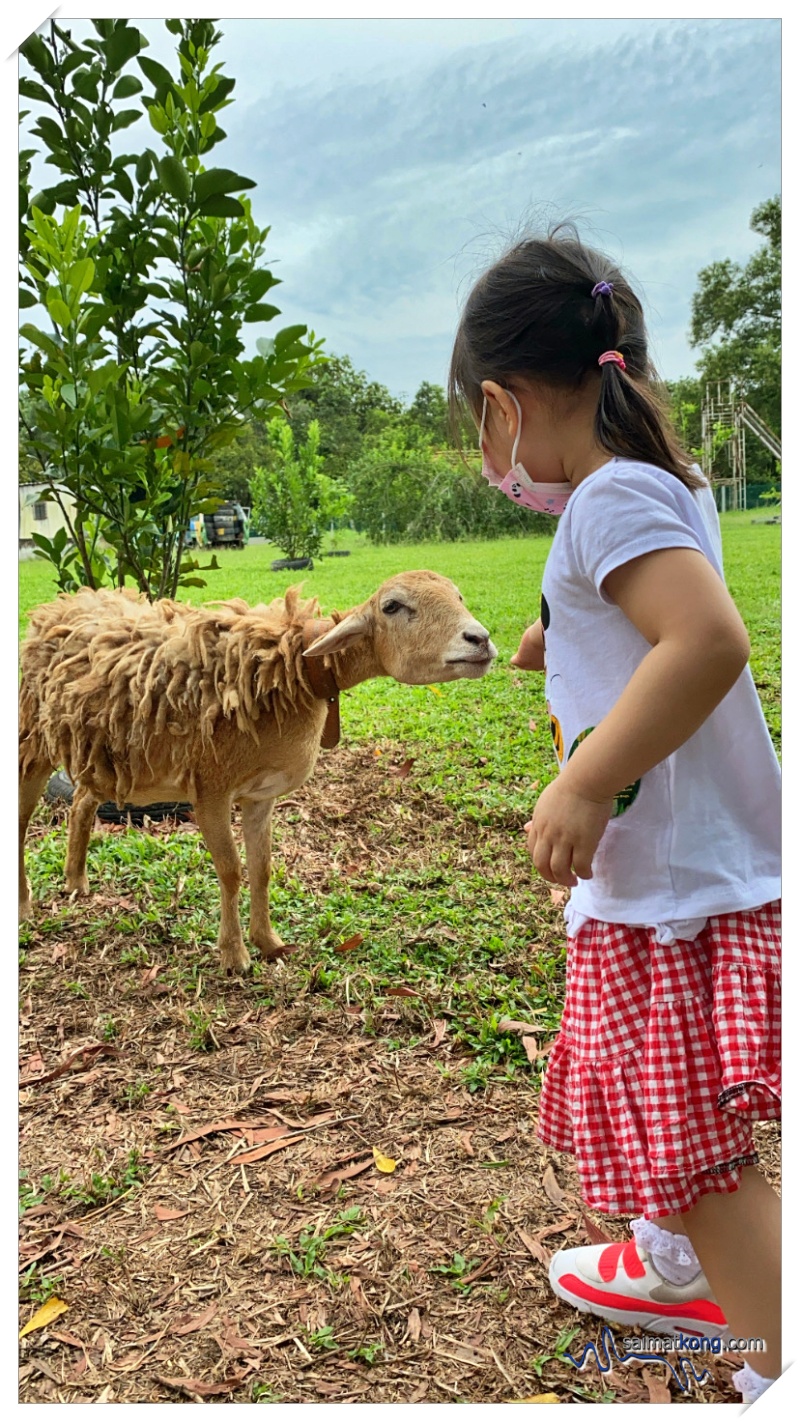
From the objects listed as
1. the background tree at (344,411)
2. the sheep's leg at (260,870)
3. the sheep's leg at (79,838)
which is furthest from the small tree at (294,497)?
the sheep's leg at (260,870)

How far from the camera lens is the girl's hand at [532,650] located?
123cm

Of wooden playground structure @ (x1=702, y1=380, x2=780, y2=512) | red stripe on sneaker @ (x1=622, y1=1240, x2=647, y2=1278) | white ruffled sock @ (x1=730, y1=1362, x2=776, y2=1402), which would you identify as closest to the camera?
white ruffled sock @ (x1=730, y1=1362, x2=776, y2=1402)

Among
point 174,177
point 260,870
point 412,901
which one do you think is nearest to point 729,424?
point 174,177

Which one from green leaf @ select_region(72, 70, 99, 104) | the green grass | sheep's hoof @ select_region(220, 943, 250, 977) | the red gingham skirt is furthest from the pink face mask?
green leaf @ select_region(72, 70, 99, 104)

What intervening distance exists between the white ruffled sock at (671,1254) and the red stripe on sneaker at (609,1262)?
1.6 inches

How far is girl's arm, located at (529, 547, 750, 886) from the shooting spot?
806mm

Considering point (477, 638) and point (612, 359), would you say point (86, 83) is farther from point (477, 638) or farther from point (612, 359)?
point (612, 359)

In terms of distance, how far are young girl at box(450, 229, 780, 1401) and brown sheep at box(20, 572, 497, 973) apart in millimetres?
595

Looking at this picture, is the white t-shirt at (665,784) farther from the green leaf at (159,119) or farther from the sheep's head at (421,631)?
the green leaf at (159,119)

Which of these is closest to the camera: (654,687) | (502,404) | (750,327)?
(654,687)

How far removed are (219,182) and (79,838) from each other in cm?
147

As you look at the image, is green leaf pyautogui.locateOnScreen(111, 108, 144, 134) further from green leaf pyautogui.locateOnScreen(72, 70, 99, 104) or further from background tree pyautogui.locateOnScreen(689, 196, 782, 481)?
background tree pyautogui.locateOnScreen(689, 196, 782, 481)

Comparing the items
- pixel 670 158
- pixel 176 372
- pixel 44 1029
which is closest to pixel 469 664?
pixel 44 1029

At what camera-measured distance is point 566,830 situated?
87 cm
